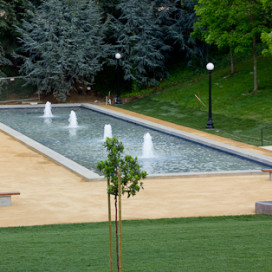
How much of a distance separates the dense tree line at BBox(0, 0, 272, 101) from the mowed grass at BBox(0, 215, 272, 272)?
30270mm

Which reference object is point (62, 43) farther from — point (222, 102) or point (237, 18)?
Result: point (237, 18)

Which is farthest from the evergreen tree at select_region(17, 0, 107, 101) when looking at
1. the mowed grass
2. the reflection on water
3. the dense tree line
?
the mowed grass

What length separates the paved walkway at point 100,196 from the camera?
1496 centimetres

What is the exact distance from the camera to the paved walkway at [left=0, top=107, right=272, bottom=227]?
49.1 feet

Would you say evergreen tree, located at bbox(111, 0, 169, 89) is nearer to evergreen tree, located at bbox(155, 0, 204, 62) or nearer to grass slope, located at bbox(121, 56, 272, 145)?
evergreen tree, located at bbox(155, 0, 204, 62)

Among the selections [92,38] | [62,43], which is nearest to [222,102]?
[62,43]

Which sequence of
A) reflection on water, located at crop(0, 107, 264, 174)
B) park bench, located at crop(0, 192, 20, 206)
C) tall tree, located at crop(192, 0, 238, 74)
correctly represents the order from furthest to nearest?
tall tree, located at crop(192, 0, 238, 74), reflection on water, located at crop(0, 107, 264, 174), park bench, located at crop(0, 192, 20, 206)

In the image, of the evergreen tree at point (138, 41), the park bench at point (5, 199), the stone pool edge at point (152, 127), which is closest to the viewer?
the park bench at point (5, 199)

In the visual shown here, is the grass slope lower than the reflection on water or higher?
higher

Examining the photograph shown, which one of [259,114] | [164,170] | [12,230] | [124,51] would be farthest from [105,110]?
[12,230]

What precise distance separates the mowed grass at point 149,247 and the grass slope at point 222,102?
A: 49.5 ft

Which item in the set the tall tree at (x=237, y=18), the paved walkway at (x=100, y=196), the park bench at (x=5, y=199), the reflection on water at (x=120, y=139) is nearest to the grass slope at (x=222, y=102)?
the tall tree at (x=237, y=18)

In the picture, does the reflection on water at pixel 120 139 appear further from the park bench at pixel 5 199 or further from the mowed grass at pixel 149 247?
the mowed grass at pixel 149 247

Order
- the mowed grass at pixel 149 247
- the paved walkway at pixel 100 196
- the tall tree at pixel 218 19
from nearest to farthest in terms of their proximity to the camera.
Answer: the mowed grass at pixel 149 247 → the paved walkway at pixel 100 196 → the tall tree at pixel 218 19
